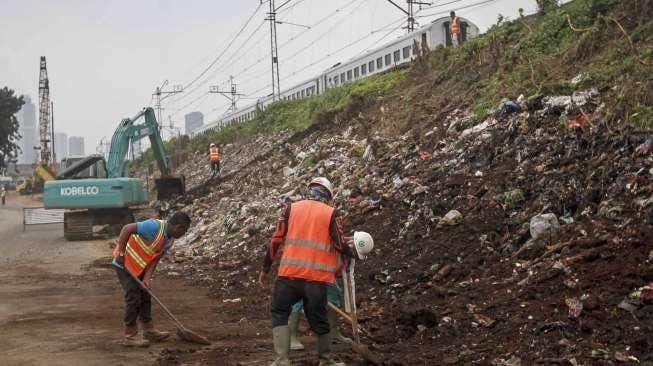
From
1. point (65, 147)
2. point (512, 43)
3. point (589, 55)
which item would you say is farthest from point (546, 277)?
point (65, 147)

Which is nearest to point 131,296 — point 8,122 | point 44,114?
point 8,122

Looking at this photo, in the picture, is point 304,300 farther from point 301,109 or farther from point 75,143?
point 75,143

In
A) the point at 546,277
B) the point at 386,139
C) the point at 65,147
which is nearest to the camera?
the point at 546,277

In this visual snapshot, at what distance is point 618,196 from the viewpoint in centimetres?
629

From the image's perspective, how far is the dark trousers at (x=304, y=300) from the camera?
4691 millimetres

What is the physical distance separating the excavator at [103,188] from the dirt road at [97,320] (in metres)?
3.90

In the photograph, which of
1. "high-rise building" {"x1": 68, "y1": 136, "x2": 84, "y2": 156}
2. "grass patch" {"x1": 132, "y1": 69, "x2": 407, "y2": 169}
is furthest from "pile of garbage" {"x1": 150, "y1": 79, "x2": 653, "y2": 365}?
"high-rise building" {"x1": 68, "y1": 136, "x2": 84, "y2": 156}

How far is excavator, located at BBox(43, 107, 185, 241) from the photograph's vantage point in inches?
683

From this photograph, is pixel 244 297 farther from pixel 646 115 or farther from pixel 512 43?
pixel 512 43

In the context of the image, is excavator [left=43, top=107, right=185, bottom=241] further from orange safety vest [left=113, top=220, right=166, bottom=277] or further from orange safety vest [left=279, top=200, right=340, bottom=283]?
orange safety vest [left=279, top=200, right=340, bottom=283]

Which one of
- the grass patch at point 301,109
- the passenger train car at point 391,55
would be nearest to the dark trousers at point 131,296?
the grass patch at point 301,109

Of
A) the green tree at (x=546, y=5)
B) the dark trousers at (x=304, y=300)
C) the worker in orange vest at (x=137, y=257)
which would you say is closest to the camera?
the dark trousers at (x=304, y=300)

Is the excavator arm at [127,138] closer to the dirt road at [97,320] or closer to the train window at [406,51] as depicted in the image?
the dirt road at [97,320]

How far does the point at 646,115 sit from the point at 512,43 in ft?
22.8
